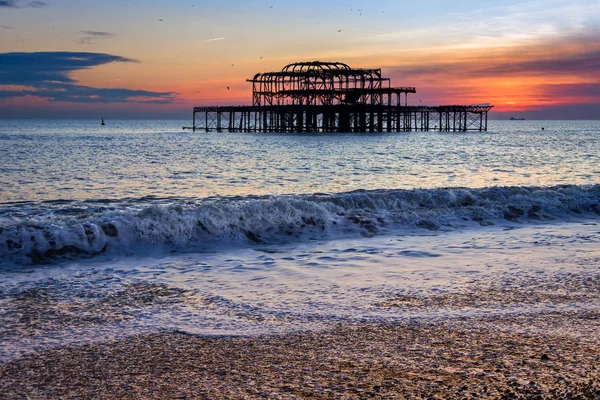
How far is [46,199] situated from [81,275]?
38.9ft

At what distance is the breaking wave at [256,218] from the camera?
1088 centimetres

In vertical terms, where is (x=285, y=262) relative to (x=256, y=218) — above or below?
below

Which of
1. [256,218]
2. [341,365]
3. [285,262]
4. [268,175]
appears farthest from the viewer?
[268,175]

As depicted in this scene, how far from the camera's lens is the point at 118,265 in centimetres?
973

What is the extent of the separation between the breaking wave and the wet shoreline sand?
17.7 feet

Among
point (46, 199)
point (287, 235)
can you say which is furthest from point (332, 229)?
point (46, 199)

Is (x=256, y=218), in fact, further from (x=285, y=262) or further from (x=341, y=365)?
(x=341, y=365)

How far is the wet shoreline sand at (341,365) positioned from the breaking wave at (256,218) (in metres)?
5.38

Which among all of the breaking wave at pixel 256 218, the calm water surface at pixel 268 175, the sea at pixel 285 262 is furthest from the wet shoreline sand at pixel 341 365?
the calm water surface at pixel 268 175

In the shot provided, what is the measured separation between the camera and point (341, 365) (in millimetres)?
5082

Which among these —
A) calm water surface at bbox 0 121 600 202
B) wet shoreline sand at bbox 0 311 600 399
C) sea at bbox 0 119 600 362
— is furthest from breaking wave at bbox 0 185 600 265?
wet shoreline sand at bbox 0 311 600 399

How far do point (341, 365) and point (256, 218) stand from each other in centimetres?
808

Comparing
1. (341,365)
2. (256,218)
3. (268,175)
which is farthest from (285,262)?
(268,175)

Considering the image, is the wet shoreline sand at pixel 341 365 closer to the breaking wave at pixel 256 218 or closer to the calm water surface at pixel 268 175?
the breaking wave at pixel 256 218
